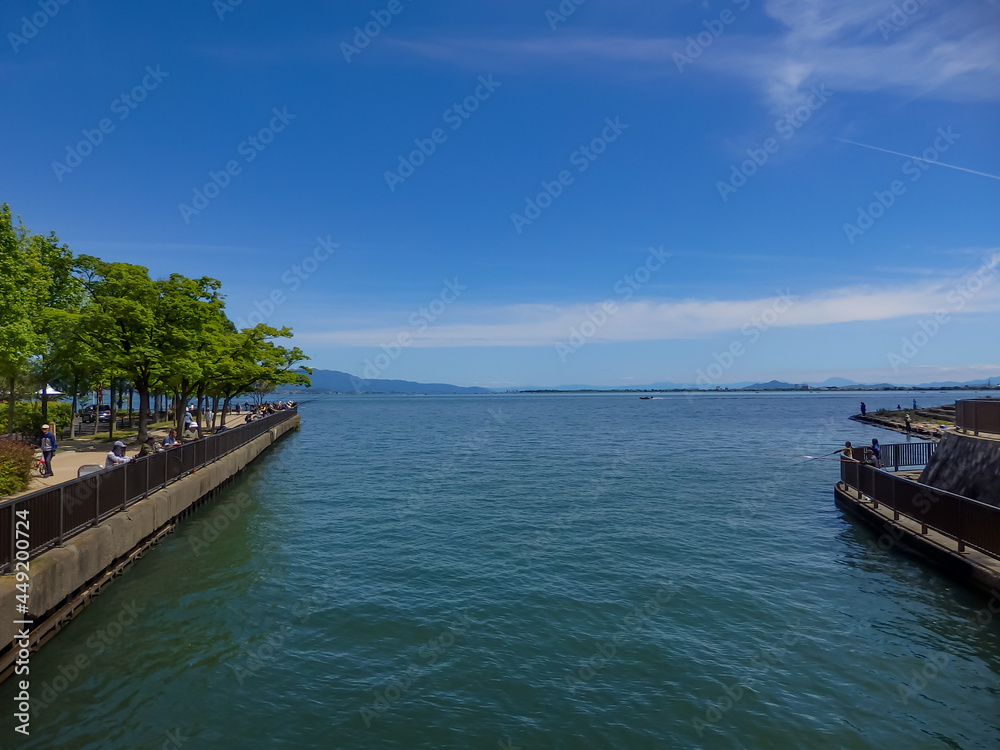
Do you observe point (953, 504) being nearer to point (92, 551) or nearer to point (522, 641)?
point (522, 641)

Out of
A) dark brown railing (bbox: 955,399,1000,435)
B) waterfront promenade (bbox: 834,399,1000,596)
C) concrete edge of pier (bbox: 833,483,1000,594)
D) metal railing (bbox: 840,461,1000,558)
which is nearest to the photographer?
concrete edge of pier (bbox: 833,483,1000,594)

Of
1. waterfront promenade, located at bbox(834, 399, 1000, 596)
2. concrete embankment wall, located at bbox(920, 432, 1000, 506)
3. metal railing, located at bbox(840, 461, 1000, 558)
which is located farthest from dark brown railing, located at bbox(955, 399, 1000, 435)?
metal railing, located at bbox(840, 461, 1000, 558)

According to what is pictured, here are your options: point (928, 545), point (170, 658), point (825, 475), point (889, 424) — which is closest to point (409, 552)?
point (170, 658)

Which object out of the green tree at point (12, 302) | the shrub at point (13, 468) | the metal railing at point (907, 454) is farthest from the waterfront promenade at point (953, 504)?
the green tree at point (12, 302)

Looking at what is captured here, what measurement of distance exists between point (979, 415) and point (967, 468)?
2.11m

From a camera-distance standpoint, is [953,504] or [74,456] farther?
[74,456]

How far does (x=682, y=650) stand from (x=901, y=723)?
343cm

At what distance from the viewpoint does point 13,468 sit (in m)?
15.9

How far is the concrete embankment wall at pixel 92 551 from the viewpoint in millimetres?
9530

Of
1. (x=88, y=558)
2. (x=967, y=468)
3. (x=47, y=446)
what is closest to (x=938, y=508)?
(x=967, y=468)

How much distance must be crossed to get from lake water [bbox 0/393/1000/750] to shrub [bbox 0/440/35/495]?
3.87m

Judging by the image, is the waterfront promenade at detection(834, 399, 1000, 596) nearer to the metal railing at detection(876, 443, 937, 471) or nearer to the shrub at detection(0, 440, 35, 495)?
the metal railing at detection(876, 443, 937, 471)

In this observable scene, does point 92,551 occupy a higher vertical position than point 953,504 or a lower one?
lower

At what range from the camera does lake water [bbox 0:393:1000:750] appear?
8.34 m
